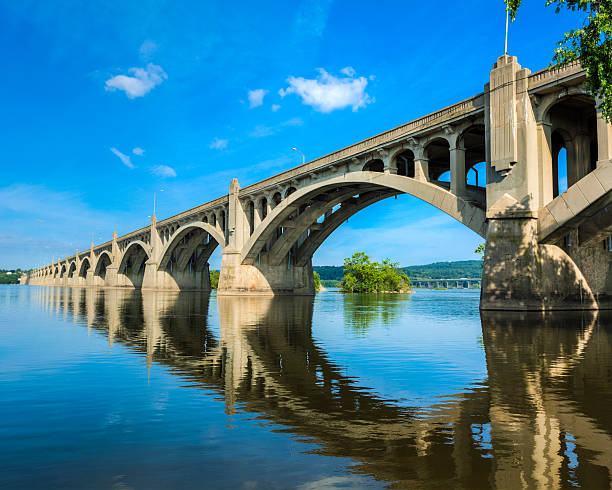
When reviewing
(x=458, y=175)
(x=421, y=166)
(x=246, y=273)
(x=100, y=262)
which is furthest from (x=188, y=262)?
(x=458, y=175)

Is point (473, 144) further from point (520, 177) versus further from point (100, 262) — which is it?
point (100, 262)

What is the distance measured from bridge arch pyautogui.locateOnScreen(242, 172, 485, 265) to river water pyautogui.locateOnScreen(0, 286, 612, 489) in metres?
17.5

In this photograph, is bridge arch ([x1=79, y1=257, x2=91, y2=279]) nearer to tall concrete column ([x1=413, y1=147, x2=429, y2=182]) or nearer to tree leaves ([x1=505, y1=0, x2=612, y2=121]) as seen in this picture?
tall concrete column ([x1=413, y1=147, x2=429, y2=182])

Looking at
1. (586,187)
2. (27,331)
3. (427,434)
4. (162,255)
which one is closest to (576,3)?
(586,187)

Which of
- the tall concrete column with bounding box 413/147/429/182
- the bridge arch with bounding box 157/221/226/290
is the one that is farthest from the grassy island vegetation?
the tall concrete column with bounding box 413/147/429/182

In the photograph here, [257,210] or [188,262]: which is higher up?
[257,210]

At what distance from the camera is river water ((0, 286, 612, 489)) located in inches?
176

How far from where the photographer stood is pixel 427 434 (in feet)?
18.3

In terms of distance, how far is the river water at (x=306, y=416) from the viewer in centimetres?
446

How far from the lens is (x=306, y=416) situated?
21.1 ft

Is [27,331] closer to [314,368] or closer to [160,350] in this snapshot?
[160,350]

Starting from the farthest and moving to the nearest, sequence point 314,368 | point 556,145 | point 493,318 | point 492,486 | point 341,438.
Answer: point 556,145 → point 493,318 → point 314,368 → point 341,438 → point 492,486

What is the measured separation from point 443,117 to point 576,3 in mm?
15275

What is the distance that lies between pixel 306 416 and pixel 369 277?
Answer: 301ft
